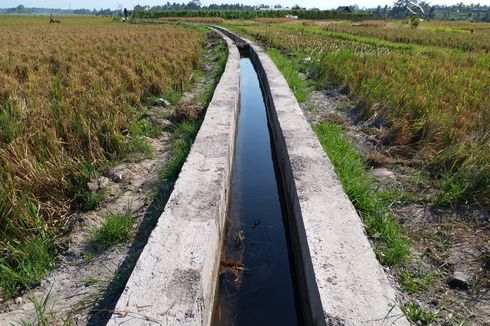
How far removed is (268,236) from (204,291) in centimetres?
130

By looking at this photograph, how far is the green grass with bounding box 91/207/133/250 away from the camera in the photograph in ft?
9.16

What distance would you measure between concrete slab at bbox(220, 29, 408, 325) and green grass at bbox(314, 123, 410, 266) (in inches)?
7.5

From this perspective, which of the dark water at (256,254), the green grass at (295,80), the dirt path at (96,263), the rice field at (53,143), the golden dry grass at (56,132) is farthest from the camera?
the green grass at (295,80)

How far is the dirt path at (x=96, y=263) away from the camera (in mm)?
2178

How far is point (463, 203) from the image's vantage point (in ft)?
10.4

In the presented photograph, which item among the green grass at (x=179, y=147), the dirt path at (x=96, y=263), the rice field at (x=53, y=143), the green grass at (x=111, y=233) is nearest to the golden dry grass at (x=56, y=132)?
the rice field at (x=53, y=143)

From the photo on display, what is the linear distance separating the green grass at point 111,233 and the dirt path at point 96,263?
56 mm

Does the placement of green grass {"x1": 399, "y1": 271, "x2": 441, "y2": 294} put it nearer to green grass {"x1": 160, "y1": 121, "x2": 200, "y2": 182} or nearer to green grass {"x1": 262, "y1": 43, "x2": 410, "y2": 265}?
green grass {"x1": 262, "y1": 43, "x2": 410, "y2": 265}

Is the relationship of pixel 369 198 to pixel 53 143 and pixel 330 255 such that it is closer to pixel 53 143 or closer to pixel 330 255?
pixel 330 255

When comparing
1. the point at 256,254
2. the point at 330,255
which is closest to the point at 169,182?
the point at 256,254

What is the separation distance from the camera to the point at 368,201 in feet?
10.6

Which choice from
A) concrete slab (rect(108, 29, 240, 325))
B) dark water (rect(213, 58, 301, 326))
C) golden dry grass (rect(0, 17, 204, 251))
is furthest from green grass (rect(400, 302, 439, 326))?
golden dry grass (rect(0, 17, 204, 251))

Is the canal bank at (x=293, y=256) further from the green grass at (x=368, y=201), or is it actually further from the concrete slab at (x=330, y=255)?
the green grass at (x=368, y=201)

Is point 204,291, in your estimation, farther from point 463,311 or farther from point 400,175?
point 400,175
